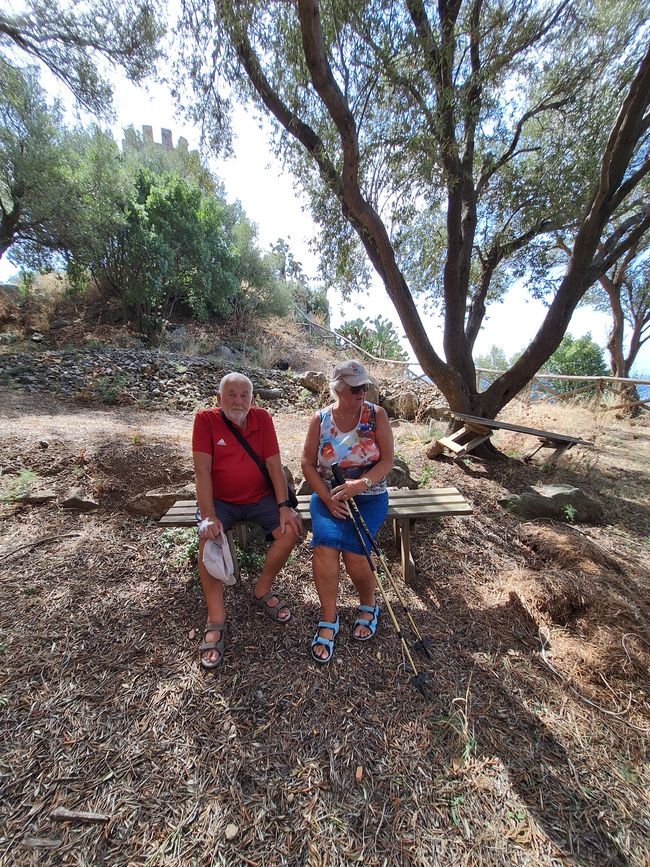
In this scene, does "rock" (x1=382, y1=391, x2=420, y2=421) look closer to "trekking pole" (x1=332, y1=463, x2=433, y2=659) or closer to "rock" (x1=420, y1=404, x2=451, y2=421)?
"rock" (x1=420, y1=404, x2=451, y2=421)

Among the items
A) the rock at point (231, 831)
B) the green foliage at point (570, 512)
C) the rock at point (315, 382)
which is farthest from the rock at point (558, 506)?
the rock at point (315, 382)

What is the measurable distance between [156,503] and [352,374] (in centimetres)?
199

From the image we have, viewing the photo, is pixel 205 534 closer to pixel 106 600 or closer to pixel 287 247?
pixel 106 600

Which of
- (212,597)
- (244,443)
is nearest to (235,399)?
(244,443)

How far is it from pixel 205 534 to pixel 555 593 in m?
2.31

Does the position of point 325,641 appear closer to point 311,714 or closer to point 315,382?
point 311,714

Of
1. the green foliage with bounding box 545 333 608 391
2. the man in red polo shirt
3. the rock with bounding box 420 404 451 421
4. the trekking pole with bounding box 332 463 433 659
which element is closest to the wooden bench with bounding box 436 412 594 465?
the rock with bounding box 420 404 451 421

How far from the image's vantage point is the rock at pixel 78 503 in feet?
9.91

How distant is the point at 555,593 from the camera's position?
249 cm

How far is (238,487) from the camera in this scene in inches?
91.4

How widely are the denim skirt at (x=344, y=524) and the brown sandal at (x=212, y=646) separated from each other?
68 cm

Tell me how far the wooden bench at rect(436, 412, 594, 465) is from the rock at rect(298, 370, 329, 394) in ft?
15.1

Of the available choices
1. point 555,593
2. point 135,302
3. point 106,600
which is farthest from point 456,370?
point 135,302

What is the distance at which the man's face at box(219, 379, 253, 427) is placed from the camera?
221 cm
